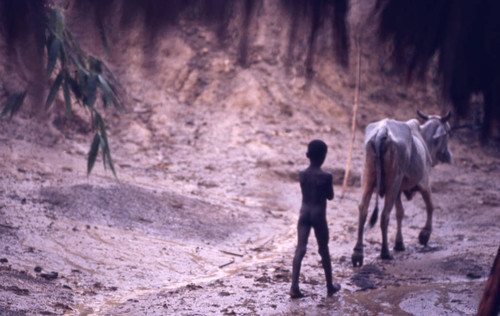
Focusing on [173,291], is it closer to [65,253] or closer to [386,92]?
[65,253]

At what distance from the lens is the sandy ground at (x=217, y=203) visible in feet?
15.5

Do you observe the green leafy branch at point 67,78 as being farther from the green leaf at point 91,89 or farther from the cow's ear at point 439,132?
the cow's ear at point 439,132

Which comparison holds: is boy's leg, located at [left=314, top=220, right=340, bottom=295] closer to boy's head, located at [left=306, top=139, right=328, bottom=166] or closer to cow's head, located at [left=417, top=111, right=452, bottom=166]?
boy's head, located at [left=306, top=139, right=328, bottom=166]

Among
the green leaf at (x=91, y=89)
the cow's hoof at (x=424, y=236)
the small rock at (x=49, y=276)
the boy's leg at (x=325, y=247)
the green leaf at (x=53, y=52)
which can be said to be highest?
the green leaf at (x=53, y=52)

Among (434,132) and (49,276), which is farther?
(434,132)

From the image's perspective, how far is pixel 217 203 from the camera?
9000 mm

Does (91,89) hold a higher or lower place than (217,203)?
higher

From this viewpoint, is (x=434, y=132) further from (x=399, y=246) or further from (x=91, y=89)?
(x=91, y=89)

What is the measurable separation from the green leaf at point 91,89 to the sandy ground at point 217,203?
1686mm

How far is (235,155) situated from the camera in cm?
1213

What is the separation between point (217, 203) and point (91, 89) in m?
4.04

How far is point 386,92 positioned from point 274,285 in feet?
36.9

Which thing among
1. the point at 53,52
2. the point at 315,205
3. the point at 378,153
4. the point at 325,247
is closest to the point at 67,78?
the point at 53,52

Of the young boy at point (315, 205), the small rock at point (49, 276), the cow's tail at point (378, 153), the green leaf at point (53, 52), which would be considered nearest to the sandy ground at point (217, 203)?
the small rock at point (49, 276)
